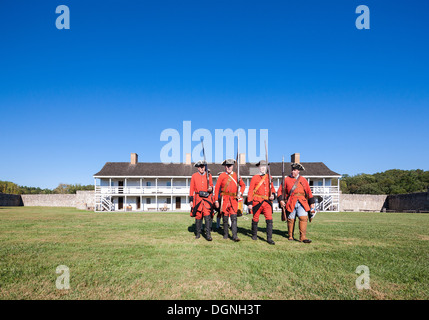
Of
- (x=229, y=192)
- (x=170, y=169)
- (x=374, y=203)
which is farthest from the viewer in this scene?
(x=374, y=203)

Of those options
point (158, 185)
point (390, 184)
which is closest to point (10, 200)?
point (158, 185)

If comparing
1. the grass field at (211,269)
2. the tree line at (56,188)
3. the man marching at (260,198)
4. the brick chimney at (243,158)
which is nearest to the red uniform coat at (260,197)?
the man marching at (260,198)

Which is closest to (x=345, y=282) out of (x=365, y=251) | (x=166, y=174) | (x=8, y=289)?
(x=365, y=251)

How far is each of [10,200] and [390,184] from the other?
85.7 m

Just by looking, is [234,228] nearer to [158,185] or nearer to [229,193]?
[229,193]

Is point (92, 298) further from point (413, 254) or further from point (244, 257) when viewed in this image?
point (413, 254)

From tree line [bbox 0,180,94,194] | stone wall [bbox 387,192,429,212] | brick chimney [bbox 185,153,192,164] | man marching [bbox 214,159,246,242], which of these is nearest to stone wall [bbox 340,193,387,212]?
stone wall [bbox 387,192,429,212]

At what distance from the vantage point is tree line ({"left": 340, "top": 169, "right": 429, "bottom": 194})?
6333 cm

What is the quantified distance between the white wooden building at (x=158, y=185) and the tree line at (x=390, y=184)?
38789 mm

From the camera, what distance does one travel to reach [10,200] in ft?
157

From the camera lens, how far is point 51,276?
14.6ft

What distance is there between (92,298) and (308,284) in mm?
3160

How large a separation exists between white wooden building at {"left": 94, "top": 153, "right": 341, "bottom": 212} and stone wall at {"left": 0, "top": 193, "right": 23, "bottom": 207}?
20687 mm

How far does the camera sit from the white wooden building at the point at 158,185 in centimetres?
3625
